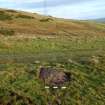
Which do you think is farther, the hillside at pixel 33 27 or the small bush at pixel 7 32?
the hillside at pixel 33 27

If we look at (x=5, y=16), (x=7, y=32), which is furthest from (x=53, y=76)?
(x=5, y=16)

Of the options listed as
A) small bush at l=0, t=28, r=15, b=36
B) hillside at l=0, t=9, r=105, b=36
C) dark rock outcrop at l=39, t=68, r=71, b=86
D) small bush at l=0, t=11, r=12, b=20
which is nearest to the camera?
dark rock outcrop at l=39, t=68, r=71, b=86

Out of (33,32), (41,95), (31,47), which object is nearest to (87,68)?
(41,95)

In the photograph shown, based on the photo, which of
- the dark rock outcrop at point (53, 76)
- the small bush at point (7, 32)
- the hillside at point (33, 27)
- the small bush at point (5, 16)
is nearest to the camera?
the dark rock outcrop at point (53, 76)

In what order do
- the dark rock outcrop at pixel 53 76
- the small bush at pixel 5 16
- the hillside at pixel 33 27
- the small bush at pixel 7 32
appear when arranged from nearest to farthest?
the dark rock outcrop at pixel 53 76, the small bush at pixel 7 32, the hillside at pixel 33 27, the small bush at pixel 5 16

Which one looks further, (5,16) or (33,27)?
(5,16)

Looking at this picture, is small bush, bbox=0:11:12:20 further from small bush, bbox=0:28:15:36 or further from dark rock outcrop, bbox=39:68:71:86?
dark rock outcrop, bbox=39:68:71:86

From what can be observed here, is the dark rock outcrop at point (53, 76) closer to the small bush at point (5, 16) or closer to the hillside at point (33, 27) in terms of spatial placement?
the hillside at point (33, 27)

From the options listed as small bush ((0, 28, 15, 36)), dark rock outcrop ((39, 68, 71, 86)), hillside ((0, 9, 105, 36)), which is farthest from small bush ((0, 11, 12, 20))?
dark rock outcrop ((39, 68, 71, 86))

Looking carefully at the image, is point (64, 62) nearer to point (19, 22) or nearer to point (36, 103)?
point (36, 103)

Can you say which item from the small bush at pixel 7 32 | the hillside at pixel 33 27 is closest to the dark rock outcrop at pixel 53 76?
the small bush at pixel 7 32

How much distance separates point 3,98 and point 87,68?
5.91 meters

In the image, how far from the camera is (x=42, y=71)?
23.5 m

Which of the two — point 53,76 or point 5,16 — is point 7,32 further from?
point 53,76
